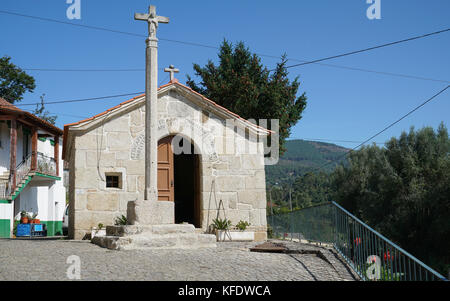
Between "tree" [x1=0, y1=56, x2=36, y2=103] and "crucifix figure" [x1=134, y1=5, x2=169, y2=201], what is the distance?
29692 millimetres

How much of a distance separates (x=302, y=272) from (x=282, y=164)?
154 metres

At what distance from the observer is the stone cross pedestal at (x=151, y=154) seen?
9.28 m

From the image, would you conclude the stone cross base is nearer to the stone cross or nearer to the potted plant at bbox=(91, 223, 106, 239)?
the potted plant at bbox=(91, 223, 106, 239)

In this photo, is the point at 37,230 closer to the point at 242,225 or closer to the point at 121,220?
the point at 121,220

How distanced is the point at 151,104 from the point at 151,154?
1090 millimetres

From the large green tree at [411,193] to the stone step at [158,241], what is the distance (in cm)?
1684

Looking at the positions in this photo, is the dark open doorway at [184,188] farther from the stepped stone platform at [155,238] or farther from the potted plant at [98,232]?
the stepped stone platform at [155,238]

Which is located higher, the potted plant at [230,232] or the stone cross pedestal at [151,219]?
the stone cross pedestal at [151,219]

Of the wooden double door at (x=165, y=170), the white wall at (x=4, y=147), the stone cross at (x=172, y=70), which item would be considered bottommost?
→ the wooden double door at (x=165, y=170)

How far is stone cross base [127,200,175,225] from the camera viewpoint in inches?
361

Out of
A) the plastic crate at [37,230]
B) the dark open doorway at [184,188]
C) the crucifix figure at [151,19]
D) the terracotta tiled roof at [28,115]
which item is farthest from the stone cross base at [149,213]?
the terracotta tiled roof at [28,115]

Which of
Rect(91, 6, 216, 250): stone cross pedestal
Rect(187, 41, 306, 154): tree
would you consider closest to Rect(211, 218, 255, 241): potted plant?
Rect(91, 6, 216, 250): stone cross pedestal
